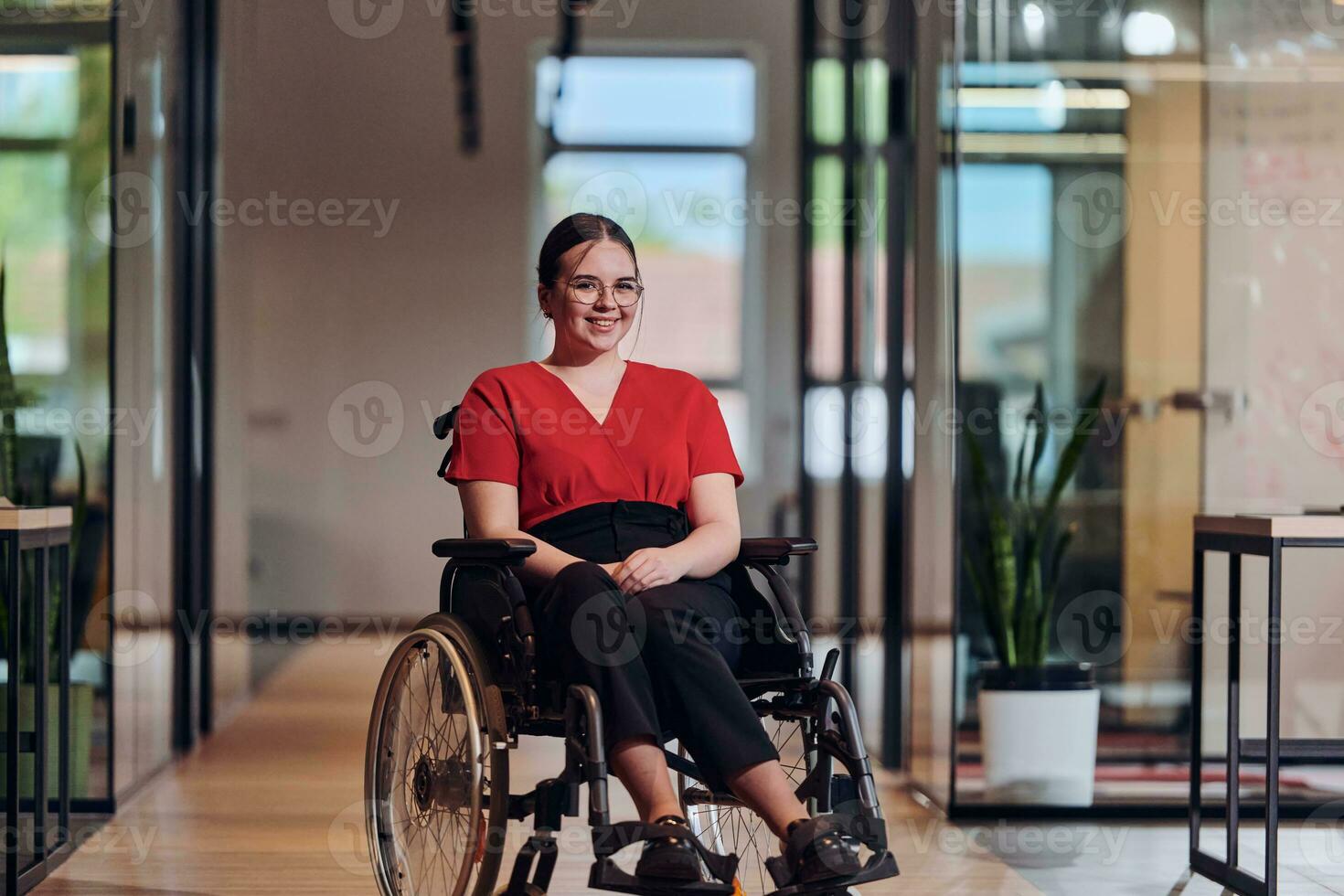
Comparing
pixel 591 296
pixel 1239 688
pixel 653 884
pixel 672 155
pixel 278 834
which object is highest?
pixel 672 155

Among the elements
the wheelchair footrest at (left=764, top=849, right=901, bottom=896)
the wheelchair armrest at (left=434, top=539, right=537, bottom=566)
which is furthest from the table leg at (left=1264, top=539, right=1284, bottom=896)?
the wheelchair armrest at (left=434, top=539, right=537, bottom=566)

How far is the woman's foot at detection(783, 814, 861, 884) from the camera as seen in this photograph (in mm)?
1829

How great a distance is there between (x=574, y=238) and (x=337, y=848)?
137 centimetres

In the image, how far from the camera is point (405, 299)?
750cm

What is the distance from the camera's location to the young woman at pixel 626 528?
195 centimetres

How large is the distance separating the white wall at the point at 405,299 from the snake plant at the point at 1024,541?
12.7ft

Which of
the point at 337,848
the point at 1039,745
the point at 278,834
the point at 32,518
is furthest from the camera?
the point at 1039,745

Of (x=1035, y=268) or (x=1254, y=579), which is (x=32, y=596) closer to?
(x=1035, y=268)

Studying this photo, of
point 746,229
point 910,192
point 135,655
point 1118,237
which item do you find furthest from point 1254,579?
point 746,229

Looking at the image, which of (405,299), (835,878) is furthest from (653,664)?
(405,299)

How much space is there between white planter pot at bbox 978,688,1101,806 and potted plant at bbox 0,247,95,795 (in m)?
1.93

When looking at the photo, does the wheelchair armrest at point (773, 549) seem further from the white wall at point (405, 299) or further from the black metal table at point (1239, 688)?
the white wall at point (405, 299)

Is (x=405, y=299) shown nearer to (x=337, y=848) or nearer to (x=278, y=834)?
(x=278, y=834)

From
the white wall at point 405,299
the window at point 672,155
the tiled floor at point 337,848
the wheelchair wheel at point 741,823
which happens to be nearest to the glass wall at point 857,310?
the tiled floor at point 337,848
